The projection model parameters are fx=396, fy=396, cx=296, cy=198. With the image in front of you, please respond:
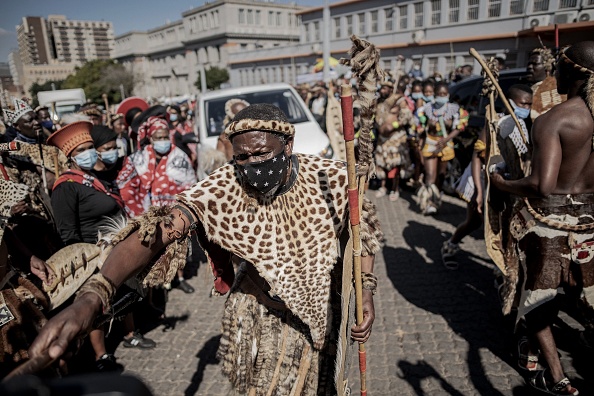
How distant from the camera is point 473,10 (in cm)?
2766

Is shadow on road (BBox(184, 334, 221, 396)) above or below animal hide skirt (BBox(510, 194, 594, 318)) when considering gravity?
below

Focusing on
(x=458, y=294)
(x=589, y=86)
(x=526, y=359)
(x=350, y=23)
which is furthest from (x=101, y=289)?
(x=350, y=23)

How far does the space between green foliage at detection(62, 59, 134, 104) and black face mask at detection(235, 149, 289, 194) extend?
218 feet

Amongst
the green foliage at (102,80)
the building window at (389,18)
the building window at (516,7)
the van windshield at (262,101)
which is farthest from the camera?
the green foliage at (102,80)

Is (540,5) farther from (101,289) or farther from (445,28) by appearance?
(101,289)

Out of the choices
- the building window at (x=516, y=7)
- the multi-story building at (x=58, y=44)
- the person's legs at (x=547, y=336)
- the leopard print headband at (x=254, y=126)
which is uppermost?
the multi-story building at (x=58, y=44)

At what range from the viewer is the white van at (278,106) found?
21.4ft

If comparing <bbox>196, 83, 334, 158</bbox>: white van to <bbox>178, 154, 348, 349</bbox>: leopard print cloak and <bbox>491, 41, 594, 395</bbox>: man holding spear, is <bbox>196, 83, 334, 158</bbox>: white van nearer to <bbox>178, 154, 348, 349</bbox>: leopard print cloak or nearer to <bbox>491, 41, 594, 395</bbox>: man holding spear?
<bbox>491, 41, 594, 395</bbox>: man holding spear

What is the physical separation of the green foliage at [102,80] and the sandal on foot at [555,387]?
6663cm

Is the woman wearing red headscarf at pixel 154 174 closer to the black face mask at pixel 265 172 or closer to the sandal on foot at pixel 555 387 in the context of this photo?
the black face mask at pixel 265 172

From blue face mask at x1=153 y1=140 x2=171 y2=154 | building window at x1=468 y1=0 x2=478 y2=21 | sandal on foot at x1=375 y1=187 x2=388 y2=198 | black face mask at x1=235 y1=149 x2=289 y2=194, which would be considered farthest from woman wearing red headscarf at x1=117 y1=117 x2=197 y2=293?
building window at x1=468 y1=0 x2=478 y2=21

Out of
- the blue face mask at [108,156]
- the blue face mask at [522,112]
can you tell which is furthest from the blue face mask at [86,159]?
the blue face mask at [522,112]

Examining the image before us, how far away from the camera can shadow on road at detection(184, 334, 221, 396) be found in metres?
3.42

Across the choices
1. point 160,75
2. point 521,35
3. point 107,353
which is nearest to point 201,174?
point 107,353
